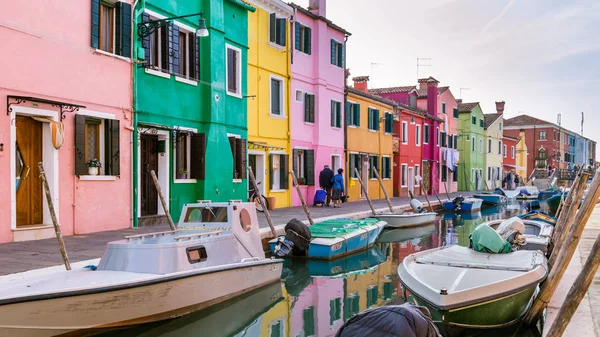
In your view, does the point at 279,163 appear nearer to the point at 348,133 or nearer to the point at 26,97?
the point at 348,133

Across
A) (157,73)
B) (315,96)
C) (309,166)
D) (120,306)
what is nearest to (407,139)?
(315,96)

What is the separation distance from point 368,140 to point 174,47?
16396 millimetres

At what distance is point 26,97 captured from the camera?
36.6 ft

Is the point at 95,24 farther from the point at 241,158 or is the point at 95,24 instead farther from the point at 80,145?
the point at 241,158

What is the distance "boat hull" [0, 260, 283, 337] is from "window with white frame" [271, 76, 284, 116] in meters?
13.2

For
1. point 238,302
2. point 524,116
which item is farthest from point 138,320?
point 524,116

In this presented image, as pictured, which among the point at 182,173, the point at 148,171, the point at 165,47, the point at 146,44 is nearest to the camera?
the point at 146,44

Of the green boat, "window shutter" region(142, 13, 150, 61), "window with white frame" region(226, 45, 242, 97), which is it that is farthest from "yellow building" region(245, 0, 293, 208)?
the green boat

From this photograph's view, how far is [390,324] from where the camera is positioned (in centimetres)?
388

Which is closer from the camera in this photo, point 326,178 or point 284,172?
point 284,172

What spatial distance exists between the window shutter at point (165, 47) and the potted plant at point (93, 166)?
3.49 meters

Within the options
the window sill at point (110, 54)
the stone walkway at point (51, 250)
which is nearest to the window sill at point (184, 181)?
the stone walkway at point (51, 250)

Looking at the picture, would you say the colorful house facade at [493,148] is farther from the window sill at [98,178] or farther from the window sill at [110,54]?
the window sill at [98,178]

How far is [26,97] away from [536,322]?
977cm
